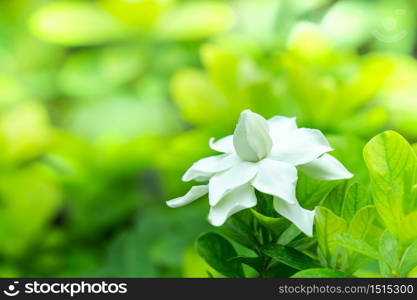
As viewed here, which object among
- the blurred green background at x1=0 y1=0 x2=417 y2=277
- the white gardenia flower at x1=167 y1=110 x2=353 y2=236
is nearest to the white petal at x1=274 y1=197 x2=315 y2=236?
the white gardenia flower at x1=167 y1=110 x2=353 y2=236

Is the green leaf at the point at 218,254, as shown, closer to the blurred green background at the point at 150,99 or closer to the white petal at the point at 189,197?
the white petal at the point at 189,197

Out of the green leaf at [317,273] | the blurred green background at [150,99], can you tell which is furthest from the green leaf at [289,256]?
the blurred green background at [150,99]

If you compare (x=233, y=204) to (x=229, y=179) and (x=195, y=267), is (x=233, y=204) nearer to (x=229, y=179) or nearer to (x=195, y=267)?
(x=229, y=179)

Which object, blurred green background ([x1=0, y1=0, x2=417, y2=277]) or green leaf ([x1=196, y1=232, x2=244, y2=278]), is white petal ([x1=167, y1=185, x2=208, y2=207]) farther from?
blurred green background ([x1=0, y1=0, x2=417, y2=277])

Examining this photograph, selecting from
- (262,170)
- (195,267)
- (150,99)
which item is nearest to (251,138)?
(262,170)

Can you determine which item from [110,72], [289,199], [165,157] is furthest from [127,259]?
[289,199]

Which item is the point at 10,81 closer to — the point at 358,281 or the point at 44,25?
the point at 44,25
